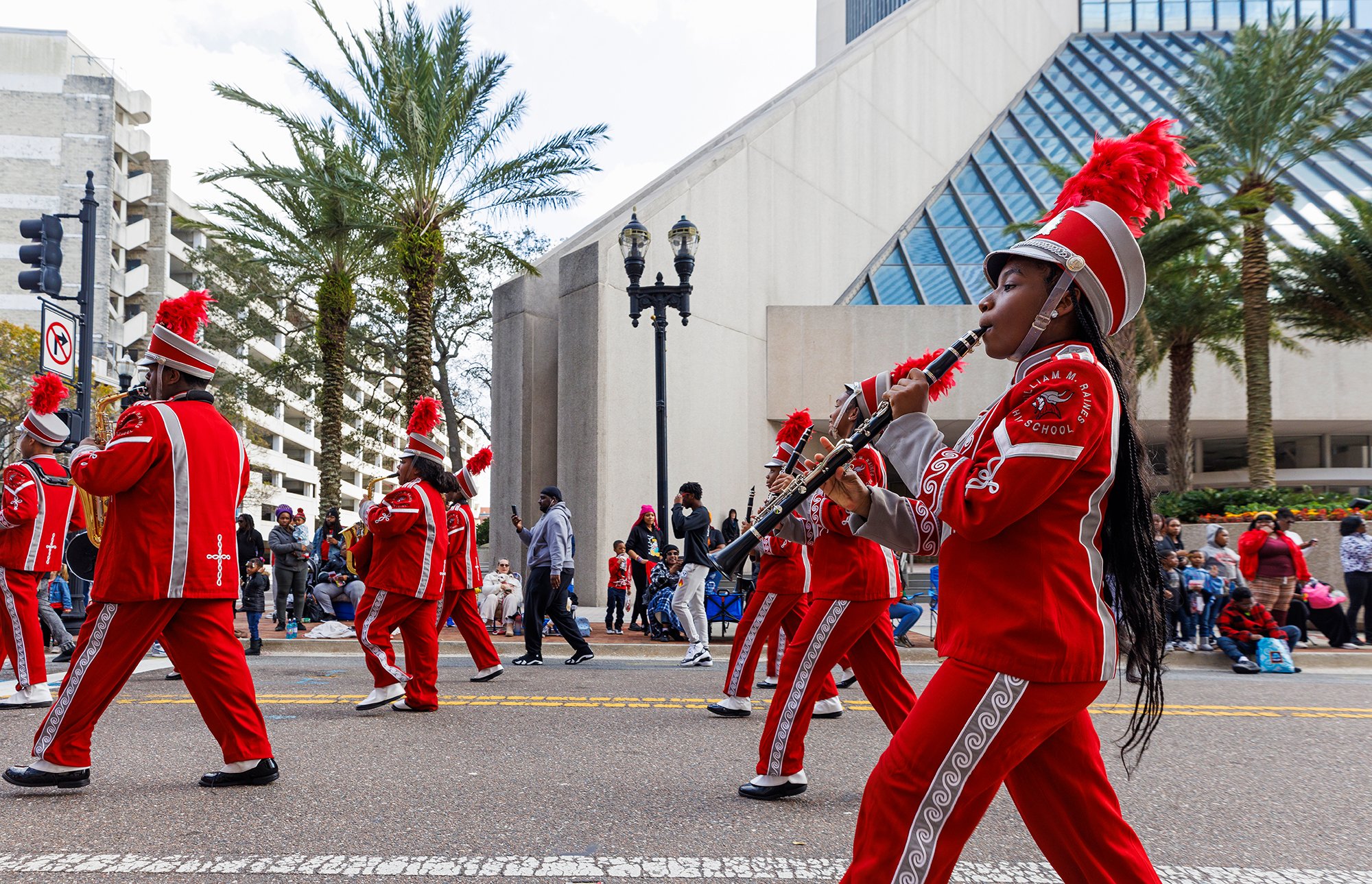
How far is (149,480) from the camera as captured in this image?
4820 mm

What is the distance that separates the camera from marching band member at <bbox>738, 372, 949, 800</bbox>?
491 cm

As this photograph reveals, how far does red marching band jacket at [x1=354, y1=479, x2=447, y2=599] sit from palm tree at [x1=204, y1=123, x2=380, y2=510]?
45.4 ft

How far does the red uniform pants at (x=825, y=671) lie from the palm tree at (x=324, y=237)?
55.7ft

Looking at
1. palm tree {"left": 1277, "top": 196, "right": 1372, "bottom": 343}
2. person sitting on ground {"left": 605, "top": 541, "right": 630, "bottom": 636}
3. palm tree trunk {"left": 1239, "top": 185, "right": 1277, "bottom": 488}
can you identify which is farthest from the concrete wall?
palm tree {"left": 1277, "top": 196, "right": 1372, "bottom": 343}

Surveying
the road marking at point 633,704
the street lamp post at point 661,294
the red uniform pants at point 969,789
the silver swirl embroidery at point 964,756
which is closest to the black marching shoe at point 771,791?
the red uniform pants at point 969,789

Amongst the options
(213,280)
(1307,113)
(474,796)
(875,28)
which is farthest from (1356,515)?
(213,280)

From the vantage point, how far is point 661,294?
14312mm

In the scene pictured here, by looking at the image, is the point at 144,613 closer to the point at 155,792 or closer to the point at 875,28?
the point at 155,792

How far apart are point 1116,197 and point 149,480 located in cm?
411

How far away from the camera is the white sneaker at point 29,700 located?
23.9ft

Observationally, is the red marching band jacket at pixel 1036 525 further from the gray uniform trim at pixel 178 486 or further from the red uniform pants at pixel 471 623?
the red uniform pants at pixel 471 623

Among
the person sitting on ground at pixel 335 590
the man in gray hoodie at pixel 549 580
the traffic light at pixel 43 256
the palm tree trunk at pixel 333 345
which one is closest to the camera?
the man in gray hoodie at pixel 549 580

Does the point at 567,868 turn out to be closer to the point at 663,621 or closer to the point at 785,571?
the point at 785,571

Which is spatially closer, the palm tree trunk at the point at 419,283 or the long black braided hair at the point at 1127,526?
the long black braided hair at the point at 1127,526
